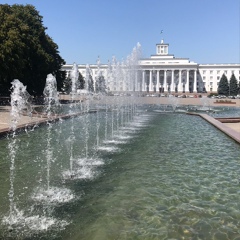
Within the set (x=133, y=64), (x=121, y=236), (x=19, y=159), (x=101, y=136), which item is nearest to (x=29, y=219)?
(x=121, y=236)

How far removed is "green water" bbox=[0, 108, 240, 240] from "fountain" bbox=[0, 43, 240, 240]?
0.01 meters

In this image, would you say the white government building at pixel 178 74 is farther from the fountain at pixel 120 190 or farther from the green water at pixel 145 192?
the green water at pixel 145 192

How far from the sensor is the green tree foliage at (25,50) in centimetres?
2764

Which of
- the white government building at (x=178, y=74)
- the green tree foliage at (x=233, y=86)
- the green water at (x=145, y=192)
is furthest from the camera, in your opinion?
the white government building at (x=178, y=74)

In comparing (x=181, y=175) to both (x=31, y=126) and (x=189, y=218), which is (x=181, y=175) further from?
(x=31, y=126)

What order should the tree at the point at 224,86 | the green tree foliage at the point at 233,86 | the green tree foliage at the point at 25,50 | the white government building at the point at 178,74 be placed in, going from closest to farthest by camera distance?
1. the green tree foliage at the point at 25,50
2. the green tree foliage at the point at 233,86
3. the tree at the point at 224,86
4. the white government building at the point at 178,74

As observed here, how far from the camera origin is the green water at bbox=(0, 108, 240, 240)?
4.78 m

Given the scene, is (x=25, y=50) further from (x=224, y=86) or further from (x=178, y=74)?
(x=178, y=74)

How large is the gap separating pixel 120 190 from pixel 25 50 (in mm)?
28402

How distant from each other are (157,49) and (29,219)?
11456 cm

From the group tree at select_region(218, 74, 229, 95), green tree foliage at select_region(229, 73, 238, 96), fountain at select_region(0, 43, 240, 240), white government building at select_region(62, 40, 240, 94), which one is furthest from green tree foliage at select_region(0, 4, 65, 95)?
white government building at select_region(62, 40, 240, 94)

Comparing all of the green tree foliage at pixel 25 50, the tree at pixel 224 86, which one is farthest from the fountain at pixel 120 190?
the tree at pixel 224 86

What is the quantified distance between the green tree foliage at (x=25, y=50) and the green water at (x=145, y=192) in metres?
18.6

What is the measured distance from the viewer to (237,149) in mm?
10484
